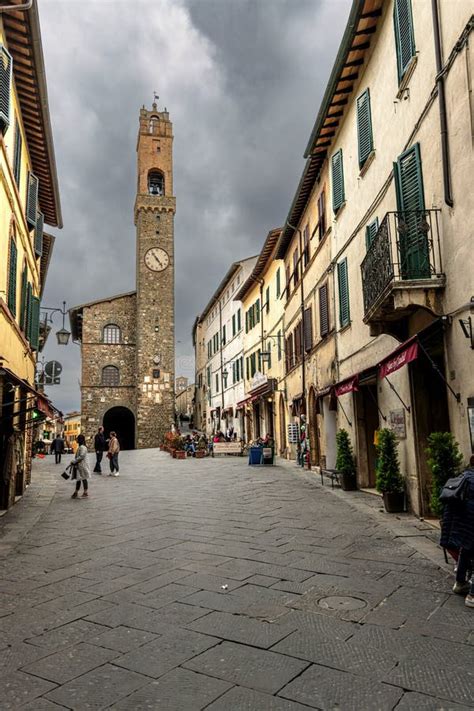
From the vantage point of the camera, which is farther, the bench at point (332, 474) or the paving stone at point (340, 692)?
Answer: the bench at point (332, 474)

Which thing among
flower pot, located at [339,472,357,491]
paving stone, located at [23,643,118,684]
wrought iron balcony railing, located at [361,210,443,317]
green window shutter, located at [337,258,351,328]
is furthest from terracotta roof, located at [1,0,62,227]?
flower pot, located at [339,472,357,491]

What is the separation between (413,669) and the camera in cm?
346

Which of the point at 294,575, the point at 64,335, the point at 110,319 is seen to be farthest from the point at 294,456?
the point at 110,319

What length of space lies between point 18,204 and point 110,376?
3111 centimetres

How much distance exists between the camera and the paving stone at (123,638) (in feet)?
12.7

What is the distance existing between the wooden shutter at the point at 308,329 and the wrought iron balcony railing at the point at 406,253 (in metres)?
9.08

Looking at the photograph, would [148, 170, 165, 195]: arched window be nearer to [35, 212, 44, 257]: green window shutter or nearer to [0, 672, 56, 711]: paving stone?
[35, 212, 44, 257]: green window shutter

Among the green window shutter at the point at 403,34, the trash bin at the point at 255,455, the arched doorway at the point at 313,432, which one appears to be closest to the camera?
the green window shutter at the point at 403,34

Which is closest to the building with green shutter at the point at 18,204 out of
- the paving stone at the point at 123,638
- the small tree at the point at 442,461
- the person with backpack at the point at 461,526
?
the paving stone at the point at 123,638

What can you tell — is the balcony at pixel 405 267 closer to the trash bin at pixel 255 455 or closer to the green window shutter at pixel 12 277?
the green window shutter at pixel 12 277

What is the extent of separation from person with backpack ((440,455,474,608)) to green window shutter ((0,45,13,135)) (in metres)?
8.66

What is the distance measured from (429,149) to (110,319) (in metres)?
37.3

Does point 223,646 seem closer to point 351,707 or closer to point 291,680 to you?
point 291,680

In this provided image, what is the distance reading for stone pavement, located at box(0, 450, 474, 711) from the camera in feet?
10.5
